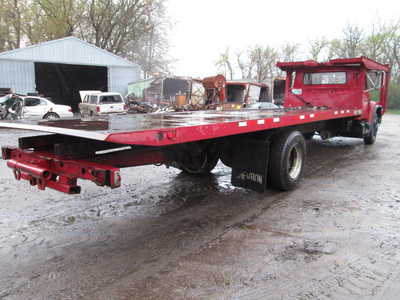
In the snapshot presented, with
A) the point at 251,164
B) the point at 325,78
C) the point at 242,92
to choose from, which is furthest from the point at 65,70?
the point at 251,164

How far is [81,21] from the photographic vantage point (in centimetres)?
3397

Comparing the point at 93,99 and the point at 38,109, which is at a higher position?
the point at 93,99

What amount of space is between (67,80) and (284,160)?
2782cm

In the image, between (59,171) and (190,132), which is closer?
(190,132)

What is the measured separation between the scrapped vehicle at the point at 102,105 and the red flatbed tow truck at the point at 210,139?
40.0ft

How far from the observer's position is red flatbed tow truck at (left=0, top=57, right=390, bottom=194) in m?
3.32

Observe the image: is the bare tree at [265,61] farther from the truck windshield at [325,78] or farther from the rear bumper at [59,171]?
the rear bumper at [59,171]

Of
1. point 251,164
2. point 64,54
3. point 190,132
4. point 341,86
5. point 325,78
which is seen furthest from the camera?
point 64,54

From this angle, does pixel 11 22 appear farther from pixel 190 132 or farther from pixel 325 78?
pixel 190 132

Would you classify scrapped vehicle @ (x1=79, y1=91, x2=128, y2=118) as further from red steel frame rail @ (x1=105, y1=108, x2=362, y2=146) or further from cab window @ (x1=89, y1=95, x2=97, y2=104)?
red steel frame rail @ (x1=105, y1=108, x2=362, y2=146)

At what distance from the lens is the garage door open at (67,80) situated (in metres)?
27.9

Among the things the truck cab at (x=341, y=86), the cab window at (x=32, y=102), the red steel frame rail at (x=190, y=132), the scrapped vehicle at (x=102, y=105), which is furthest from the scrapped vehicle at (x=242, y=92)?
the red steel frame rail at (x=190, y=132)

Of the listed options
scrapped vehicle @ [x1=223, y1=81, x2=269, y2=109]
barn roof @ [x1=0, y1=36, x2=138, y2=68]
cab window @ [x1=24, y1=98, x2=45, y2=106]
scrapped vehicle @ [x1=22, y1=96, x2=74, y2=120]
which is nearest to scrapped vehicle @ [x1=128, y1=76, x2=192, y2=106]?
barn roof @ [x1=0, y1=36, x2=138, y2=68]

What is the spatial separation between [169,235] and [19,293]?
162cm
